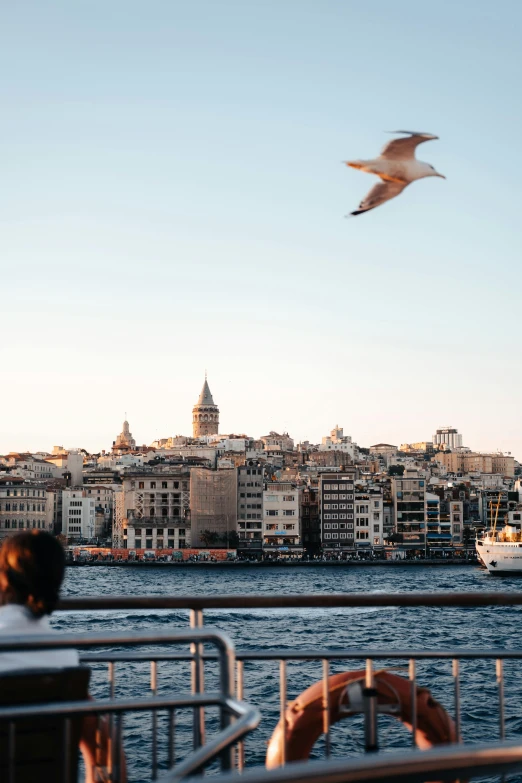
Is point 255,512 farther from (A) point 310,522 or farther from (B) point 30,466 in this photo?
(B) point 30,466

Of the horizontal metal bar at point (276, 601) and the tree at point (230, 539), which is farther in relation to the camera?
the tree at point (230, 539)

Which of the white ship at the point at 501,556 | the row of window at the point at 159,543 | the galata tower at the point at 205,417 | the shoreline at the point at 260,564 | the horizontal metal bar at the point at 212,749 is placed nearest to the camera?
the horizontal metal bar at the point at 212,749

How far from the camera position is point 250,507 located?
59625 mm

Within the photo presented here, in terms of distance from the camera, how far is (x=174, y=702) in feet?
6.57

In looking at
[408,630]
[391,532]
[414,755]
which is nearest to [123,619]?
[408,630]

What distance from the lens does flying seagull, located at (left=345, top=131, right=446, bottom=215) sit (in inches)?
136

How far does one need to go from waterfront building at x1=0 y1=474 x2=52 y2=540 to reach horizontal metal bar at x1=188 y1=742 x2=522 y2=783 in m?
61.0

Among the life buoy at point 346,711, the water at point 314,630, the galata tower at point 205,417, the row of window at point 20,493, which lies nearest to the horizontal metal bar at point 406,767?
the life buoy at point 346,711

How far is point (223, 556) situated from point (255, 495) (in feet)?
15.4

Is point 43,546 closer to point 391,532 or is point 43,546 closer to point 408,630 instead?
point 408,630

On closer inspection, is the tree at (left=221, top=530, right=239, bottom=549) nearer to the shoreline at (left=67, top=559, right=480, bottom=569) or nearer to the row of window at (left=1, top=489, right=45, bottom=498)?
the shoreline at (left=67, top=559, right=480, bottom=569)

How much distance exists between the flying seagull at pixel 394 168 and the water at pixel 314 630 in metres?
3.86

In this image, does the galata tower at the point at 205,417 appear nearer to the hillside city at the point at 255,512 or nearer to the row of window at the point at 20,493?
the hillside city at the point at 255,512

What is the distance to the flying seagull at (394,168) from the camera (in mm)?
3453
